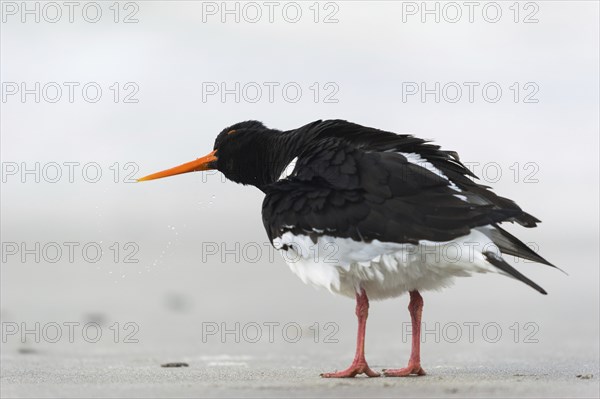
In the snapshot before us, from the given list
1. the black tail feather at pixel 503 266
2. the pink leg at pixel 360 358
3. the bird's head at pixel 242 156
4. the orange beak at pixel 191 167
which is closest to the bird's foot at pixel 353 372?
the pink leg at pixel 360 358

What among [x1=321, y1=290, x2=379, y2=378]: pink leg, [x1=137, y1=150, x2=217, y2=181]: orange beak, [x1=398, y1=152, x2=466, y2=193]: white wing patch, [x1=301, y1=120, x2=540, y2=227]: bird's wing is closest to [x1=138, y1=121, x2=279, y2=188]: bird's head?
[x1=137, y1=150, x2=217, y2=181]: orange beak

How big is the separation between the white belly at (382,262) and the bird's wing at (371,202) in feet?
0.23

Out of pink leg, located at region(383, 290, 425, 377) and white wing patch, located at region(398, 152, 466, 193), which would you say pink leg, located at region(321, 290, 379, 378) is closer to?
pink leg, located at region(383, 290, 425, 377)

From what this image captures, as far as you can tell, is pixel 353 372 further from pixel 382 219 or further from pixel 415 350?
pixel 382 219

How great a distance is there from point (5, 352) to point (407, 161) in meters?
4.32

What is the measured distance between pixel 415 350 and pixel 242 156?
2.22m

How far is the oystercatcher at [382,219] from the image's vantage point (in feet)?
21.1

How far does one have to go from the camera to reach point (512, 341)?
1049cm

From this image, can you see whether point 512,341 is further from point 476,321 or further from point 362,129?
point 362,129

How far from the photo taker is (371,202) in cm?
A: 662

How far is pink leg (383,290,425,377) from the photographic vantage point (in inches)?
278

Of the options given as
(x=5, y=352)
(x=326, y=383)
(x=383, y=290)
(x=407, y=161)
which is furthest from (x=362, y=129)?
(x=5, y=352)

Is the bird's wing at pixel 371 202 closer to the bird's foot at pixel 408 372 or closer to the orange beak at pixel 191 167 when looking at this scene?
the bird's foot at pixel 408 372

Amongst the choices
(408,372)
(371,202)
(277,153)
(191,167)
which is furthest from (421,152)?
(191,167)
